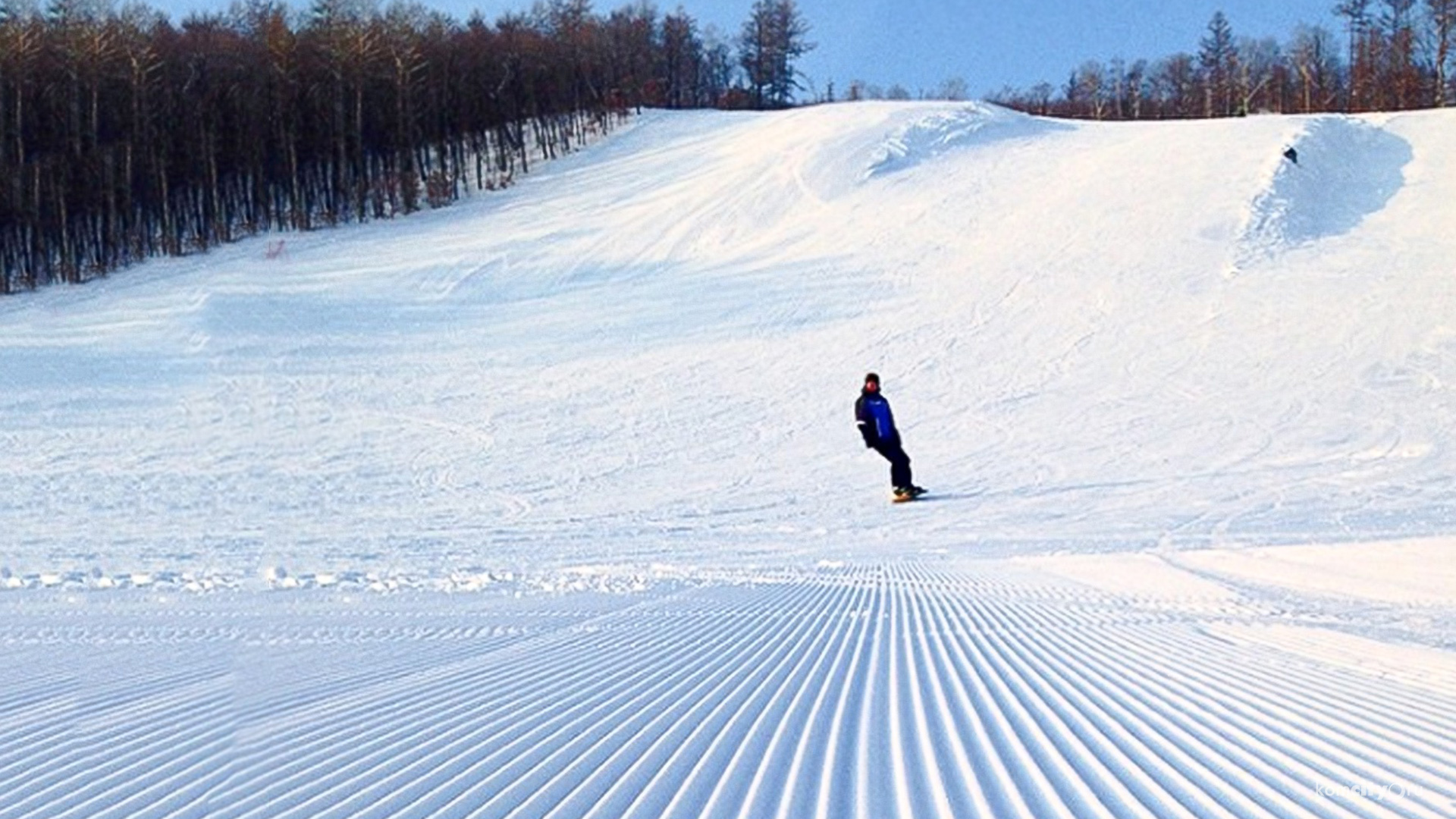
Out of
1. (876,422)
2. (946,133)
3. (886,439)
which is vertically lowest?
(886,439)

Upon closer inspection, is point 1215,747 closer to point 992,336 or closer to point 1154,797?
point 1154,797

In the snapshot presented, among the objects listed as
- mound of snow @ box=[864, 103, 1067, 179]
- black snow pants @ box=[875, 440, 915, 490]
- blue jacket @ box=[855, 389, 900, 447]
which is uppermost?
mound of snow @ box=[864, 103, 1067, 179]

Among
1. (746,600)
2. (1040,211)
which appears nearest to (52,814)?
(746,600)

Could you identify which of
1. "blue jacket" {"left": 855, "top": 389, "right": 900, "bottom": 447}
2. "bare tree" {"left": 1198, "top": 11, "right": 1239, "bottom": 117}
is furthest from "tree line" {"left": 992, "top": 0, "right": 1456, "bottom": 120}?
"blue jacket" {"left": 855, "top": 389, "right": 900, "bottom": 447}

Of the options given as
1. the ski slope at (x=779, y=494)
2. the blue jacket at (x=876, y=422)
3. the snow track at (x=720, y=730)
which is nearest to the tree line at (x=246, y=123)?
the ski slope at (x=779, y=494)

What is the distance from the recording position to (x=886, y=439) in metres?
19.7

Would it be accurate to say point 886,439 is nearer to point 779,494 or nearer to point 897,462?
point 897,462

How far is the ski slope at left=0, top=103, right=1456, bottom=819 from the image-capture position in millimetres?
4414

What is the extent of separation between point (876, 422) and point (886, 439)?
302 mm

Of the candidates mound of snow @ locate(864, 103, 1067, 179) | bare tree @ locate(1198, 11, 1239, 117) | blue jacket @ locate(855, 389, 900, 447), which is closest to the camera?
blue jacket @ locate(855, 389, 900, 447)

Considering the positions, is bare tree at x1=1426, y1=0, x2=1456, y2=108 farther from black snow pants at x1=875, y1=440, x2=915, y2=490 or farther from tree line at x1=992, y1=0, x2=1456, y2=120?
black snow pants at x1=875, y1=440, x2=915, y2=490

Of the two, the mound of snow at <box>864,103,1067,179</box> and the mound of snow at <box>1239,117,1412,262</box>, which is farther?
the mound of snow at <box>864,103,1067,179</box>

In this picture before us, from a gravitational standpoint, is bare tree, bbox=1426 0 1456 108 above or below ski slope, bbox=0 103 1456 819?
above

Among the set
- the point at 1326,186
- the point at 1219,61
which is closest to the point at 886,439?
the point at 1326,186
